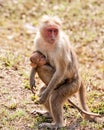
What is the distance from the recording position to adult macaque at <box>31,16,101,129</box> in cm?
681

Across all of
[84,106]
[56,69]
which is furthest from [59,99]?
[84,106]

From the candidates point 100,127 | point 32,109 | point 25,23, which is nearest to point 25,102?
point 32,109

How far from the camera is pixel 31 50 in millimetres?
10938

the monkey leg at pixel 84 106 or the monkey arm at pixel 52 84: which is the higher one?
the monkey arm at pixel 52 84

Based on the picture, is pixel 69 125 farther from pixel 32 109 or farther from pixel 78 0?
pixel 78 0

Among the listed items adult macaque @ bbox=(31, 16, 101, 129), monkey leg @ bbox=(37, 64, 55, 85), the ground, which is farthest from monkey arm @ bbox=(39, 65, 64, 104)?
the ground

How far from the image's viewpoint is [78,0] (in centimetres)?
1409

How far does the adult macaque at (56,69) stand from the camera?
22.4 feet

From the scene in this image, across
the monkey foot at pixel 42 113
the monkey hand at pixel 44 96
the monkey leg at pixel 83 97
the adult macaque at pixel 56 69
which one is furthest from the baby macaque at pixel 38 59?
the monkey foot at pixel 42 113

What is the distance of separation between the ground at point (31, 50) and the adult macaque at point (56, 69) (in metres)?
0.43

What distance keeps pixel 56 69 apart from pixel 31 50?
4.12 metres

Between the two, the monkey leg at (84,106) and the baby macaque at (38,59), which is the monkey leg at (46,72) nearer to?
the baby macaque at (38,59)

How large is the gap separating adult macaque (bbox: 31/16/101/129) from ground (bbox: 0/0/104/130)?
43 cm

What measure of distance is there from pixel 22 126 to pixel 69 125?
28.2 inches
